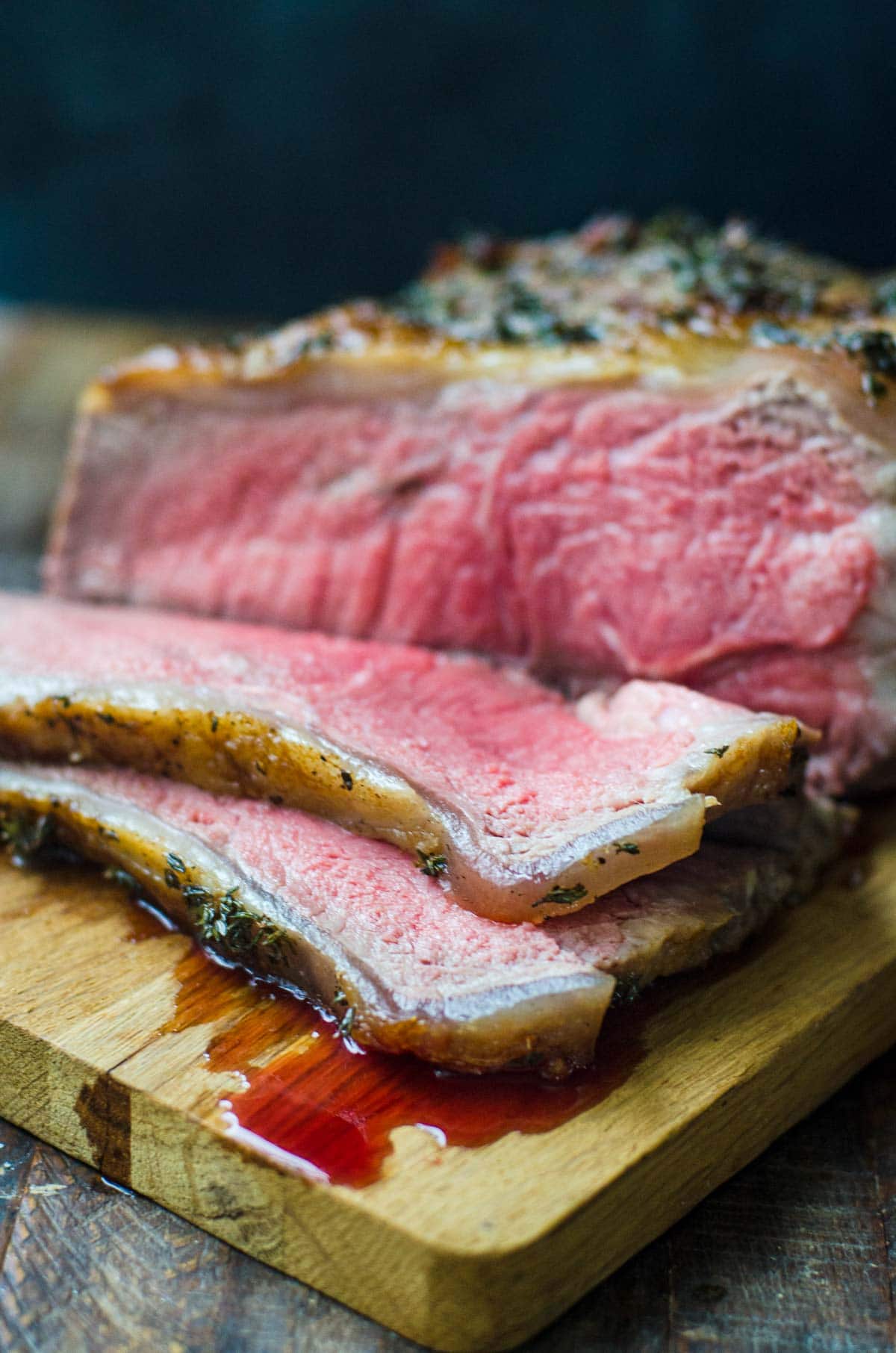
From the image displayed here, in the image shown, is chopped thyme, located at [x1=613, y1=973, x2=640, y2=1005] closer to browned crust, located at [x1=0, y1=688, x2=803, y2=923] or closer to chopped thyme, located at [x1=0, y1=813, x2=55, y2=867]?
browned crust, located at [x1=0, y1=688, x2=803, y2=923]

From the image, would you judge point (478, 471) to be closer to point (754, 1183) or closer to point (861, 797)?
point (861, 797)

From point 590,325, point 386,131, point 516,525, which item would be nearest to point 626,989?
point 516,525

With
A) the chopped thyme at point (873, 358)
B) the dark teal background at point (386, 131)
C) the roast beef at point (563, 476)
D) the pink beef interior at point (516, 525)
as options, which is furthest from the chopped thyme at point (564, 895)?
the dark teal background at point (386, 131)

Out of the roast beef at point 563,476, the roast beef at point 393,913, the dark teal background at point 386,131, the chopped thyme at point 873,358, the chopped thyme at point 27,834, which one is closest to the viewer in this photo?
the roast beef at point 393,913

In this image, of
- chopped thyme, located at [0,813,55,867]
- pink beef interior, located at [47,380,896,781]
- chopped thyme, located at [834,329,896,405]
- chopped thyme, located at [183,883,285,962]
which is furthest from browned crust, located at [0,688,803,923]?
chopped thyme, located at [834,329,896,405]

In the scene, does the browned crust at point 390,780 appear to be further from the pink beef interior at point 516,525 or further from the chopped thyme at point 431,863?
the pink beef interior at point 516,525

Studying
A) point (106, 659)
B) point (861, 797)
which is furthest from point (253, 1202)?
point (861, 797)

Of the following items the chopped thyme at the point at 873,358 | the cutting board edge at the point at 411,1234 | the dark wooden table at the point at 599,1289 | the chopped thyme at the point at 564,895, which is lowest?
the dark wooden table at the point at 599,1289
